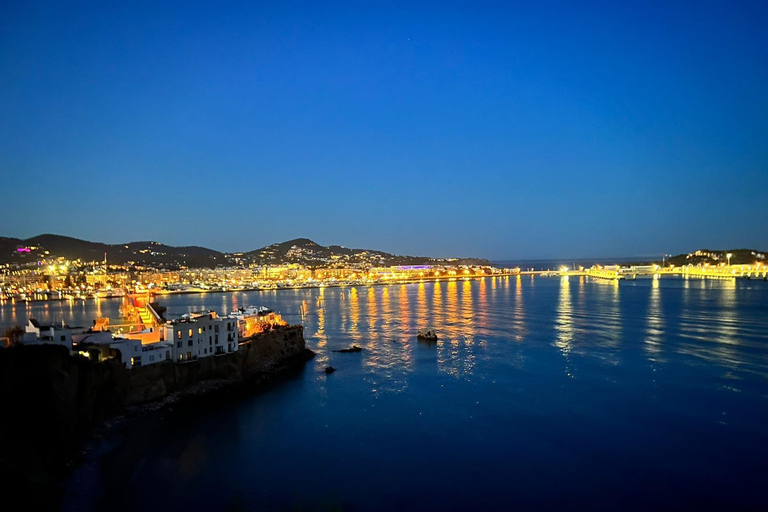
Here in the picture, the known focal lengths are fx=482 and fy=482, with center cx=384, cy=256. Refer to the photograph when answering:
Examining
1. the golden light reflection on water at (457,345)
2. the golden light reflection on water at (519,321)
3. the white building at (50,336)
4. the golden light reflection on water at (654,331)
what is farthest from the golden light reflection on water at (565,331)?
the white building at (50,336)

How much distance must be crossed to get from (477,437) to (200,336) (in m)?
9.55

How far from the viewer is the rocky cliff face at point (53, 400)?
8.68m

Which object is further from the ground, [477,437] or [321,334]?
[321,334]

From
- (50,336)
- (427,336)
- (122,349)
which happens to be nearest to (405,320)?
(427,336)

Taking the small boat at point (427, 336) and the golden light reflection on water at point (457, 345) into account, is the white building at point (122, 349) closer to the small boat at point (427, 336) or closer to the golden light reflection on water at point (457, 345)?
the golden light reflection on water at point (457, 345)

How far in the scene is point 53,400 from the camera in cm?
1038

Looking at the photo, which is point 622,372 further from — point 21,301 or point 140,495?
point 21,301

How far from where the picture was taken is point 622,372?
17.6 meters

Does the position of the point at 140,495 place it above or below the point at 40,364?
below

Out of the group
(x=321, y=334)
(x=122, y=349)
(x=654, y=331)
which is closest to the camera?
(x=122, y=349)

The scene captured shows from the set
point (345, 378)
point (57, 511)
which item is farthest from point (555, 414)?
point (57, 511)

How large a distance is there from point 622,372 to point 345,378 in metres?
10.1

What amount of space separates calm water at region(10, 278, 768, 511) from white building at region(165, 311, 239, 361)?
2.45 metres

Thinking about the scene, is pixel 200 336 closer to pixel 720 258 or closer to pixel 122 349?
pixel 122 349
